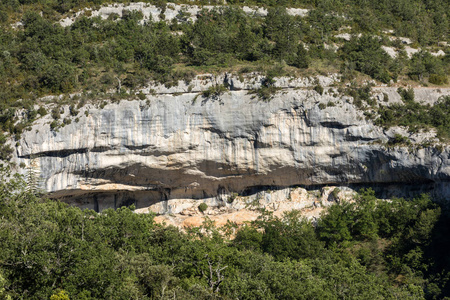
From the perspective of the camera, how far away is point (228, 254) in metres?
39.2

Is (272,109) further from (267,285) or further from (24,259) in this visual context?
(24,259)

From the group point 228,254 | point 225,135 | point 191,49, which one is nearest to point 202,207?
point 225,135

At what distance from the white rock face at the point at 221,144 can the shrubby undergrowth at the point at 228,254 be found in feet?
12.0

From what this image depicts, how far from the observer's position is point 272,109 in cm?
5081

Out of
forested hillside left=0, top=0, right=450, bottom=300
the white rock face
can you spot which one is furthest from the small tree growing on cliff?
forested hillside left=0, top=0, right=450, bottom=300

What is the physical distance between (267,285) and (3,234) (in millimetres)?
13594

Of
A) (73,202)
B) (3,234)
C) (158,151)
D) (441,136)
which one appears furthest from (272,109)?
(3,234)

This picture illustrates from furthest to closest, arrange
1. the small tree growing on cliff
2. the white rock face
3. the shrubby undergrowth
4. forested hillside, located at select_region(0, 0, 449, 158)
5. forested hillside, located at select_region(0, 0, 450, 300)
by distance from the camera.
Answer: the small tree growing on cliff, forested hillside, located at select_region(0, 0, 449, 158), the white rock face, forested hillside, located at select_region(0, 0, 450, 300), the shrubby undergrowth

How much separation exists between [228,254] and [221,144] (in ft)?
44.7

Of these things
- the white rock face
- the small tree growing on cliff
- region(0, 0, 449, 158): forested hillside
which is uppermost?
region(0, 0, 449, 158): forested hillside

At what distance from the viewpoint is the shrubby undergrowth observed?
3111 cm

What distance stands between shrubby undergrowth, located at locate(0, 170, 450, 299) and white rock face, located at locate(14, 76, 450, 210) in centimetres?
365

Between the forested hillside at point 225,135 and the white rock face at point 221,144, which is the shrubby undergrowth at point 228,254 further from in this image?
the white rock face at point 221,144

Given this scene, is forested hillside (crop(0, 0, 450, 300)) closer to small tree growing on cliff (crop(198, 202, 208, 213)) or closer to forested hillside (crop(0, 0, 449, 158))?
forested hillside (crop(0, 0, 449, 158))
